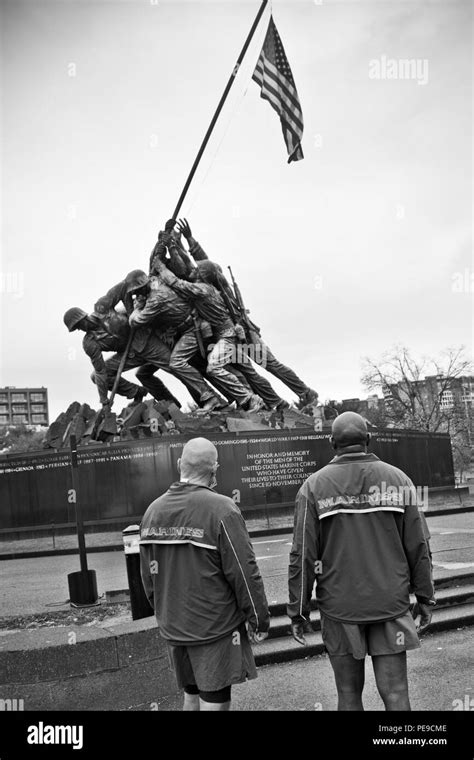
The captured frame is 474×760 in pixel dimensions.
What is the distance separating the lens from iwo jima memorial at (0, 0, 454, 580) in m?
16.8

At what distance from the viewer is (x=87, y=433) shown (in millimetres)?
19188

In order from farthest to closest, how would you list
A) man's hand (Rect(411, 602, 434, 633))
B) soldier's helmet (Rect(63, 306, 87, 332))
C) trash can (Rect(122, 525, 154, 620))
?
soldier's helmet (Rect(63, 306, 87, 332))
trash can (Rect(122, 525, 154, 620))
man's hand (Rect(411, 602, 434, 633))

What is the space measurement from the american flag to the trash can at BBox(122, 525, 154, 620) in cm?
1253

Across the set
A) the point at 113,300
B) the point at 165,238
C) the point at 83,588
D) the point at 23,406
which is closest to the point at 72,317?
the point at 113,300

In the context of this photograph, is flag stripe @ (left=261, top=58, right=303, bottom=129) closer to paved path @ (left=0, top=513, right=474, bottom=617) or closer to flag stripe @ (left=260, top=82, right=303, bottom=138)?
flag stripe @ (left=260, top=82, right=303, bottom=138)

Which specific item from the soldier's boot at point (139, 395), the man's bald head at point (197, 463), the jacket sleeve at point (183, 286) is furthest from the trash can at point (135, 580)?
the soldier's boot at point (139, 395)

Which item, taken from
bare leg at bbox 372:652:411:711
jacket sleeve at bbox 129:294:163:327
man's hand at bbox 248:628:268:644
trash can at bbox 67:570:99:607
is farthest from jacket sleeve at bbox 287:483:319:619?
jacket sleeve at bbox 129:294:163:327

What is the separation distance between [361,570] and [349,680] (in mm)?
577

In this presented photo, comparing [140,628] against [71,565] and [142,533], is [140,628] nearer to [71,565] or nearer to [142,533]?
[142,533]

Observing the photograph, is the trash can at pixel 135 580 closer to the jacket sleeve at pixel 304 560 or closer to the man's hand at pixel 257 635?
the man's hand at pixel 257 635

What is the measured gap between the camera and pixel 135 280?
65.9ft

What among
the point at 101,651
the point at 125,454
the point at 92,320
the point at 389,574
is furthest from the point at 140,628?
the point at 92,320

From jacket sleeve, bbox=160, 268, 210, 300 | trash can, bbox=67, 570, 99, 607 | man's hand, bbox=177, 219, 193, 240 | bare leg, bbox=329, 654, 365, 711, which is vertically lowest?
trash can, bbox=67, 570, 99, 607

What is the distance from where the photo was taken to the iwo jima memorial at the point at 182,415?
55.2 ft
